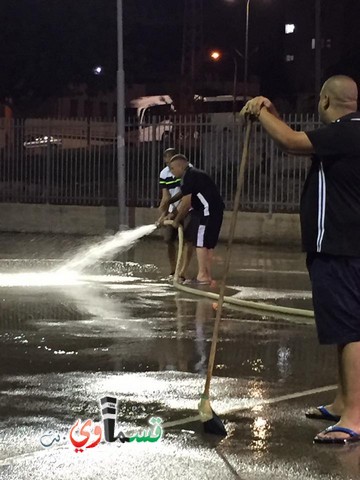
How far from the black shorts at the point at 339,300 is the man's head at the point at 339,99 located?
84 centimetres

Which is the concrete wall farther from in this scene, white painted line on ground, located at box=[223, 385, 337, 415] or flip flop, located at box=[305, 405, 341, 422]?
flip flop, located at box=[305, 405, 341, 422]

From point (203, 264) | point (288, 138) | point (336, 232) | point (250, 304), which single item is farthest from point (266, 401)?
point (203, 264)

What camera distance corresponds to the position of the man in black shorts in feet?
39.5

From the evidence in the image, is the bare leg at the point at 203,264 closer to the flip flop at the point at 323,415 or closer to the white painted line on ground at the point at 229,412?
the white painted line on ground at the point at 229,412

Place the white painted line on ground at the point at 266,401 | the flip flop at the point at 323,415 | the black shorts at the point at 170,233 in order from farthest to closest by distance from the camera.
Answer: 1. the black shorts at the point at 170,233
2. the flip flop at the point at 323,415
3. the white painted line on ground at the point at 266,401

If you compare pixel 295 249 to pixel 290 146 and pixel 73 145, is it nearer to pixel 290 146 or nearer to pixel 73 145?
pixel 73 145

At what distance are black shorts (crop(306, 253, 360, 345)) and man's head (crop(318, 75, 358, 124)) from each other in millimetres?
844

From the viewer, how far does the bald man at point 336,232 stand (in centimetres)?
525

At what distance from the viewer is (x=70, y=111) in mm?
46844

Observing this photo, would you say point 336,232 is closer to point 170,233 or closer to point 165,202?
point 170,233

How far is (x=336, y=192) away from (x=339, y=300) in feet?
2.00

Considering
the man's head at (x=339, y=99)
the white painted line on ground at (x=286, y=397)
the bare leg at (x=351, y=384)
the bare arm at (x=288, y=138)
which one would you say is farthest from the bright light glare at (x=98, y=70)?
the bare leg at (x=351, y=384)

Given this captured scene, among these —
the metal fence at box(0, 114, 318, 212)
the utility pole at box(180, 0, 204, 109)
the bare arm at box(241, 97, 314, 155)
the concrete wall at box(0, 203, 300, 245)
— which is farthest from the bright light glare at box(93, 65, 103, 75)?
the bare arm at box(241, 97, 314, 155)

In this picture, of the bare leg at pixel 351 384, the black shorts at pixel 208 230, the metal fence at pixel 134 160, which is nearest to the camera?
the bare leg at pixel 351 384
